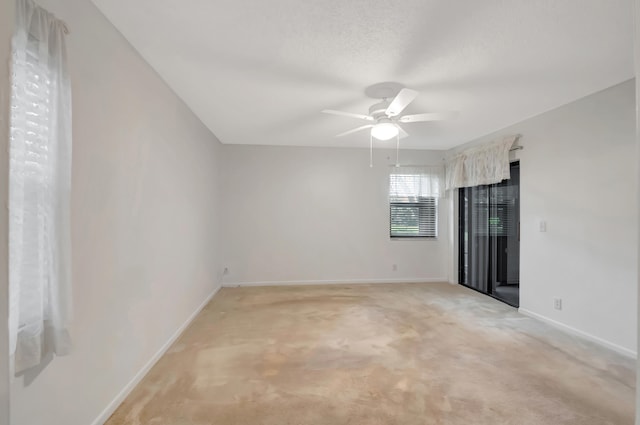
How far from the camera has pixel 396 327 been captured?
314cm

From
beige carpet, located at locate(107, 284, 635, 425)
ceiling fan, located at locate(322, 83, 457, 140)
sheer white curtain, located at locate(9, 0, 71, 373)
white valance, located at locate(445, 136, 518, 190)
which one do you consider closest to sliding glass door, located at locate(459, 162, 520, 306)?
white valance, located at locate(445, 136, 518, 190)

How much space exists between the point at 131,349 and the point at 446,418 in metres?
2.16

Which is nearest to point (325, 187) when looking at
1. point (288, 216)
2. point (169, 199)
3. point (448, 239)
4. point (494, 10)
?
point (288, 216)


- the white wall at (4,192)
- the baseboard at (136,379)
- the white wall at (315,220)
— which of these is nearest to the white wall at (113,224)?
the baseboard at (136,379)

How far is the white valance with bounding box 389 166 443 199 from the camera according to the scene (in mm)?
5199

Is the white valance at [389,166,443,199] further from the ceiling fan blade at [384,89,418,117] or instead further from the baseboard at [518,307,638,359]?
the ceiling fan blade at [384,89,418,117]

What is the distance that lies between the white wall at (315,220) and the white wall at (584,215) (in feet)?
6.13

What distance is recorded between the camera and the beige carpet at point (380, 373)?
1.79 metres

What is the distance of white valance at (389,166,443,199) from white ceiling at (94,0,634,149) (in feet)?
6.65

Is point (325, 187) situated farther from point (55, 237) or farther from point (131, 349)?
point (55, 237)

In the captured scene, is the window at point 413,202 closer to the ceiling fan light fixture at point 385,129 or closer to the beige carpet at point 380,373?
the beige carpet at point 380,373

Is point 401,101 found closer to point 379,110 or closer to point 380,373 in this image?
point 379,110

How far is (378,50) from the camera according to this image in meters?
2.00

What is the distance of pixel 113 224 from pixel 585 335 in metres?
4.25
